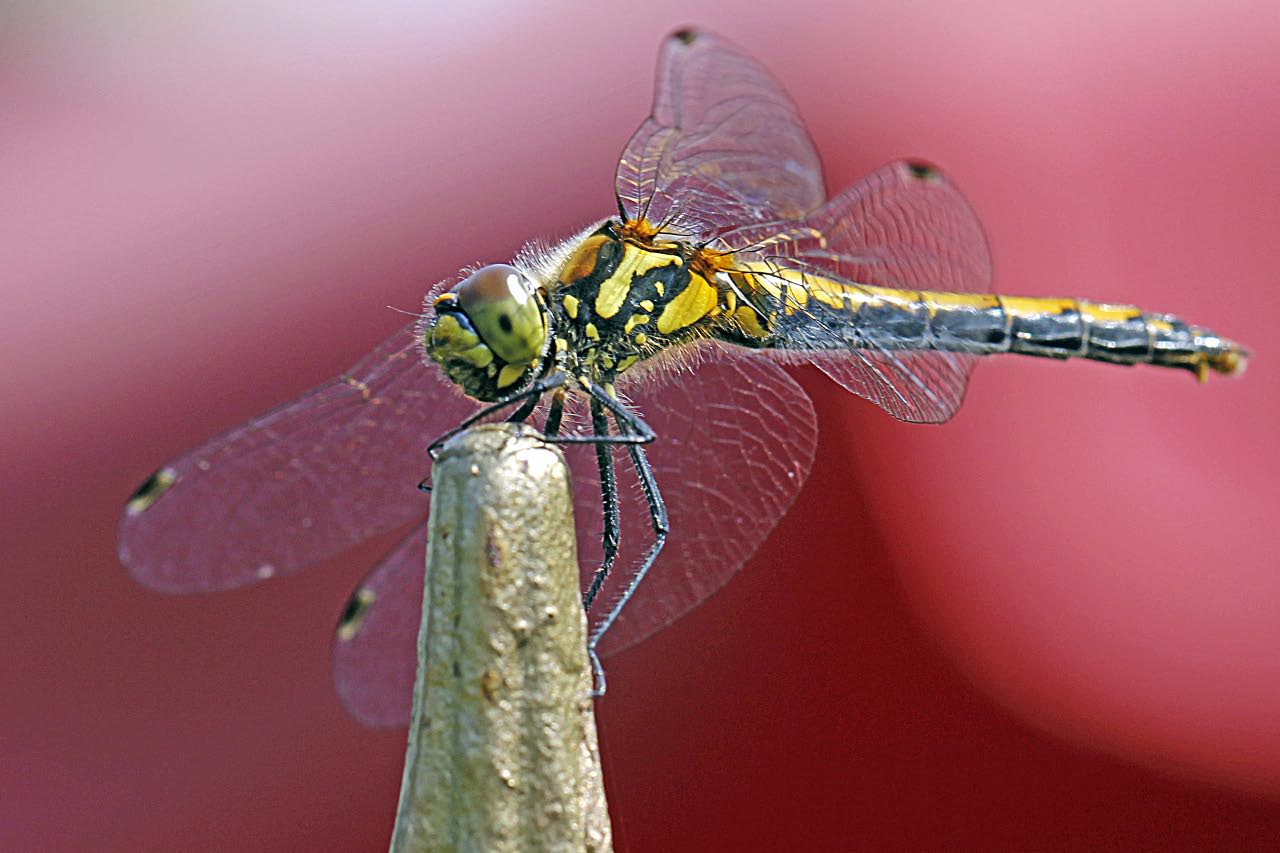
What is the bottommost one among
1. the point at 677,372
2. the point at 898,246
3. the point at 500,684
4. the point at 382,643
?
the point at 500,684

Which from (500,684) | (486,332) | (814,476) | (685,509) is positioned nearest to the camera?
(500,684)

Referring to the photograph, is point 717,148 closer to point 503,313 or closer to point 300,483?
point 503,313

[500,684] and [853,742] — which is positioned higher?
[853,742]

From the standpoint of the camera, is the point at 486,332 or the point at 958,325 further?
the point at 958,325

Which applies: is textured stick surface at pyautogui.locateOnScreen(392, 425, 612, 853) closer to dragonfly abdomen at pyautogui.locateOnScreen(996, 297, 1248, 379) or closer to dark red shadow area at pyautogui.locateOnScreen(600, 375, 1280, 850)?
dragonfly abdomen at pyautogui.locateOnScreen(996, 297, 1248, 379)

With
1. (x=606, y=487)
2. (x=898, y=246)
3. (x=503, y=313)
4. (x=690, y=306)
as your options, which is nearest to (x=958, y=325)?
(x=898, y=246)

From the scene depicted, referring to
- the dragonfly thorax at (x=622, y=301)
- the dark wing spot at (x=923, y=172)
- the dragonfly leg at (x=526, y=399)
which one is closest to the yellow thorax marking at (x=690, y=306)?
the dragonfly thorax at (x=622, y=301)

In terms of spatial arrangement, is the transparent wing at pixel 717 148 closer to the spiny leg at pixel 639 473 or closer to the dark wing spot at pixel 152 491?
the spiny leg at pixel 639 473
